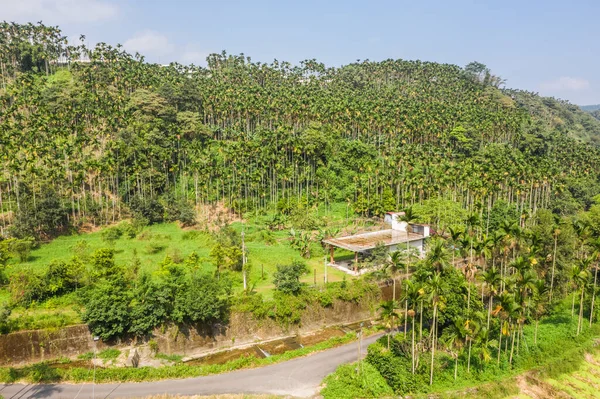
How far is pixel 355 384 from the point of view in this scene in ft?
107

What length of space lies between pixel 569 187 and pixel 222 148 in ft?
227

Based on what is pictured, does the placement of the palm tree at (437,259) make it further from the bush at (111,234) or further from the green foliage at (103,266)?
the bush at (111,234)

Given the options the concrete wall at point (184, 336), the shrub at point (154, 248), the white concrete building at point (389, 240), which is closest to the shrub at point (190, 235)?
the shrub at point (154, 248)

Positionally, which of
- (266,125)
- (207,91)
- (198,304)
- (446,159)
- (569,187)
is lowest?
(198,304)

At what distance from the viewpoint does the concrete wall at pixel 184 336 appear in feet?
120

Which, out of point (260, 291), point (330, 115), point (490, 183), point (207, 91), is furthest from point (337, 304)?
point (207, 91)

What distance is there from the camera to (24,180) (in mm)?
67750

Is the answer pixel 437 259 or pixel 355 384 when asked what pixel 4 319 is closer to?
pixel 355 384

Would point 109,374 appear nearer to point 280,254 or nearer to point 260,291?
point 260,291

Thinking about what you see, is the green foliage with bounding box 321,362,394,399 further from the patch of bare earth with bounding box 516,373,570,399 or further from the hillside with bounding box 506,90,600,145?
the hillside with bounding box 506,90,600,145

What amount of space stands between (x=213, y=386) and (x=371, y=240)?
105 ft

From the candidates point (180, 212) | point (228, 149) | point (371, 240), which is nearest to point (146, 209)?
point (180, 212)

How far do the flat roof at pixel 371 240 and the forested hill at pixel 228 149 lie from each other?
14895 millimetres

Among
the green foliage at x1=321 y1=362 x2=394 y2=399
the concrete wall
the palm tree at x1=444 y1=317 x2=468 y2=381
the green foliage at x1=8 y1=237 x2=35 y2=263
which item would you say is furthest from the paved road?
the green foliage at x1=8 y1=237 x2=35 y2=263
